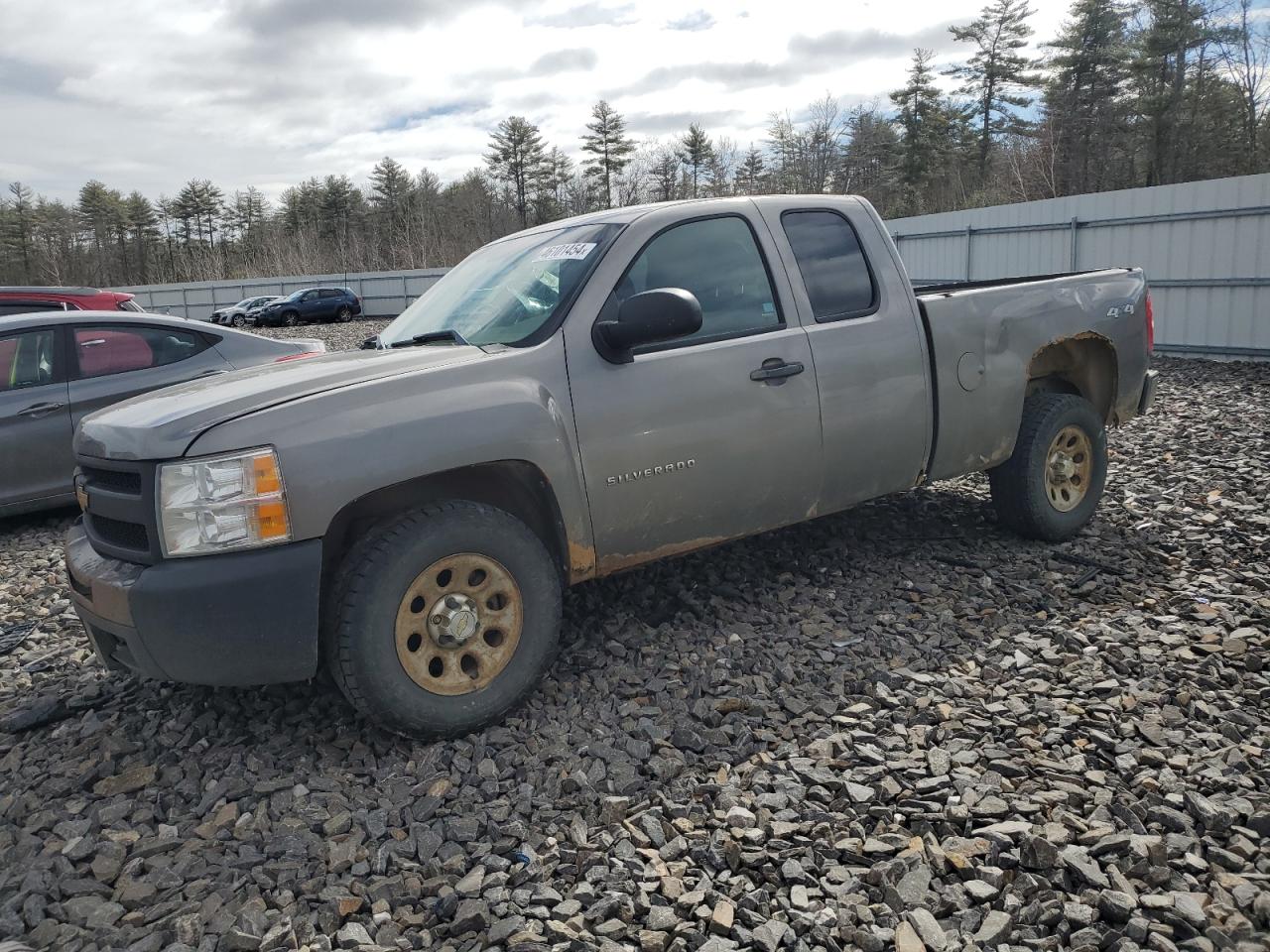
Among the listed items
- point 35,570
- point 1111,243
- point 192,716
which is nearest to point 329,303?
point 1111,243

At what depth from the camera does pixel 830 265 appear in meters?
4.35

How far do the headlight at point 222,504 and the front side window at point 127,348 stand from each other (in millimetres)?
4598

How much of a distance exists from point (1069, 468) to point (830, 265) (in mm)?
2006

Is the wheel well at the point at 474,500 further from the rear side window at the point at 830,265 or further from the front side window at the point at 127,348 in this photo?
the front side window at the point at 127,348

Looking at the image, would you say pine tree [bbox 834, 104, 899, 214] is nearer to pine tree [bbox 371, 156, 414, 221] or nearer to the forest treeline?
the forest treeline

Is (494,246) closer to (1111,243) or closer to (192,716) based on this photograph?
(192,716)

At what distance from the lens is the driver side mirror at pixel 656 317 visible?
11.2 ft

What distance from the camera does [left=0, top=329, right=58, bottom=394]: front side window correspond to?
657 centimetres

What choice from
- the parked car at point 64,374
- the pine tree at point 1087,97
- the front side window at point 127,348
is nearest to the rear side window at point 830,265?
the parked car at point 64,374

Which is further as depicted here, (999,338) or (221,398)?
(999,338)

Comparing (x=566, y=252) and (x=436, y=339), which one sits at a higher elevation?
(x=566, y=252)

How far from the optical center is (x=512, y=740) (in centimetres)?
334

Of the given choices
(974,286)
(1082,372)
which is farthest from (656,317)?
(1082,372)

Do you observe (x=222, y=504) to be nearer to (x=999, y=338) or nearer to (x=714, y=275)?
(x=714, y=275)
